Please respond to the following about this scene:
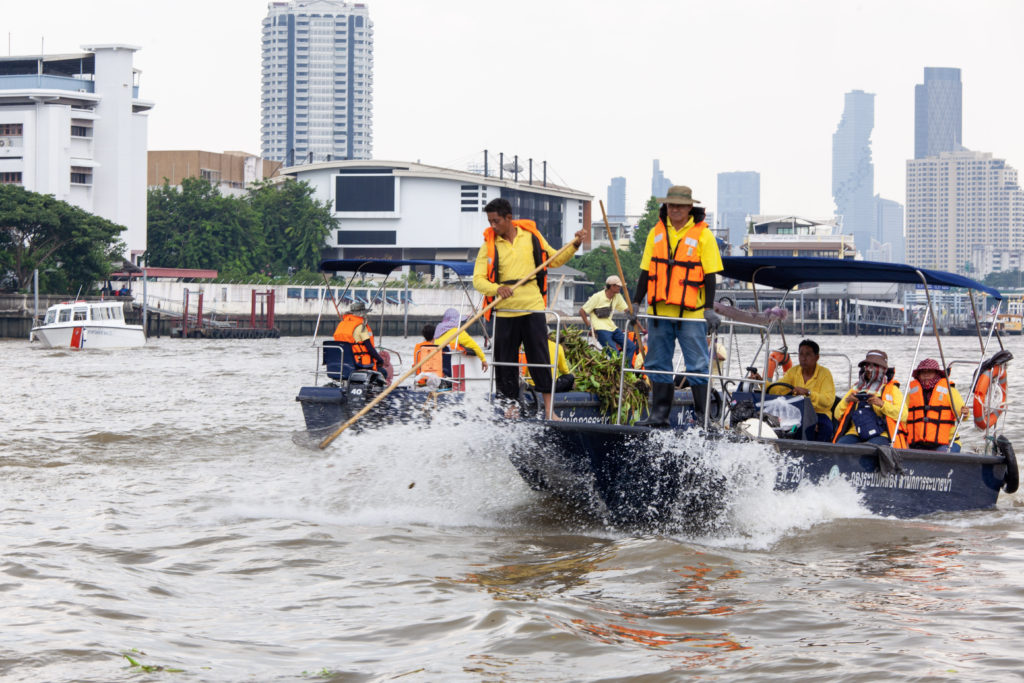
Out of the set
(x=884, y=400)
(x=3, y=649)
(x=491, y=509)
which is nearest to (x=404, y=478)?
(x=491, y=509)

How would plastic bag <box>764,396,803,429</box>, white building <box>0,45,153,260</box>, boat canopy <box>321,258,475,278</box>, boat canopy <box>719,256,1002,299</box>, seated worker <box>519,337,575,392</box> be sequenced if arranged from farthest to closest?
white building <box>0,45,153,260</box> → boat canopy <box>321,258,475,278</box> → seated worker <box>519,337,575,392</box> → plastic bag <box>764,396,803,429</box> → boat canopy <box>719,256,1002,299</box>

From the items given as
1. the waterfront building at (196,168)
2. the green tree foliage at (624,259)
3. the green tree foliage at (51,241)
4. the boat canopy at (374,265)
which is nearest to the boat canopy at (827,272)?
the boat canopy at (374,265)

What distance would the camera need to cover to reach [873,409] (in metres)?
9.32

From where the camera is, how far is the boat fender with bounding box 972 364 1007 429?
998cm

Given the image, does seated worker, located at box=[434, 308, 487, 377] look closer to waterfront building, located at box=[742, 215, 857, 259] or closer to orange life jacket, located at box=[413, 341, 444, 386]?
orange life jacket, located at box=[413, 341, 444, 386]

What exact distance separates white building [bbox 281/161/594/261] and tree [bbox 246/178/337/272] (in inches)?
91.5

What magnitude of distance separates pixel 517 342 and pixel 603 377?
1.51m

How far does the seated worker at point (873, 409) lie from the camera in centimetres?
916

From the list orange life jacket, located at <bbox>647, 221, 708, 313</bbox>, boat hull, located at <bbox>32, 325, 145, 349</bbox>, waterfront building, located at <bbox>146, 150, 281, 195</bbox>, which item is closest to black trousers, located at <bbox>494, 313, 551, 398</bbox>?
orange life jacket, located at <bbox>647, 221, 708, 313</bbox>

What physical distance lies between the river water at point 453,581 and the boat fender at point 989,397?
2.63 ft

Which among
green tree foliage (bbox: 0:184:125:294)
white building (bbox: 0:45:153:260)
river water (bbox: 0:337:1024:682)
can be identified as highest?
white building (bbox: 0:45:153:260)

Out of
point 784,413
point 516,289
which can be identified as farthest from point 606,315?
point 516,289

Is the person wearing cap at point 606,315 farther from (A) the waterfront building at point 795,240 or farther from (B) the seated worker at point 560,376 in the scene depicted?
(A) the waterfront building at point 795,240

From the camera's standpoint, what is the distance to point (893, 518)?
29.3 ft
